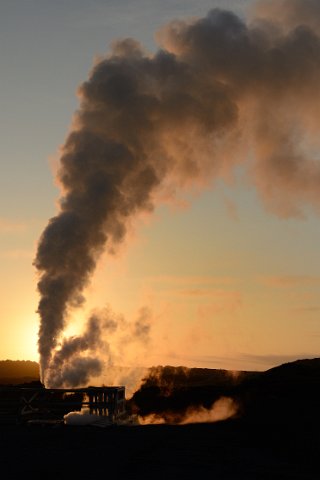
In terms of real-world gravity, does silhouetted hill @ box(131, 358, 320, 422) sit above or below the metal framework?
below

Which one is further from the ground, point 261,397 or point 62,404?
point 62,404

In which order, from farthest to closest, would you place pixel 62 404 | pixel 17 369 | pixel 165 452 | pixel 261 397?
pixel 17 369 → pixel 261 397 → pixel 62 404 → pixel 165 452

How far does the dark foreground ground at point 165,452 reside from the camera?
16.5 meters

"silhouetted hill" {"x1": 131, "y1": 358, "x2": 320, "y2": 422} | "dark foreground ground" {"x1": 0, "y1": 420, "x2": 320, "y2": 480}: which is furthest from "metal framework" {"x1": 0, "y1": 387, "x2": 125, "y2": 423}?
"silhouetted hill" {"x1": 131, "y1": 358, "x2": 320, "y2": 422}

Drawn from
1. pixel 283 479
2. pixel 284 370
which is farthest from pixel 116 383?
pixel 284 370

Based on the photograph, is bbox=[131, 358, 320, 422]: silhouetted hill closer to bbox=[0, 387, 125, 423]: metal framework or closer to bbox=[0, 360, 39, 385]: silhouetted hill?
bbox=[0, 387, 125, 423]: metal framework

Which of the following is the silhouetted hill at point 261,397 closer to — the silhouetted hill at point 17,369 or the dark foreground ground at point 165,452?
the dark foreground ground at point 165,452

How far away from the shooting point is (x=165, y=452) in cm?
Result: 1947

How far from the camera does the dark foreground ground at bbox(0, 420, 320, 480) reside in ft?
54.1

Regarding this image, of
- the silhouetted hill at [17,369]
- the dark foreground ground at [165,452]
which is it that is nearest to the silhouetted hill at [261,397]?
the dark foreground ground at [165,452]

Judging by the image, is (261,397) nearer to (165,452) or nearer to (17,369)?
(165,452)

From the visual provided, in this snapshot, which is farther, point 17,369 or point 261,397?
point 17,369

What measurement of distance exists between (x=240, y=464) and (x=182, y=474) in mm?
2480

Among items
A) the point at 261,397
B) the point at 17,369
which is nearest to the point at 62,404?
the point at 261,397
